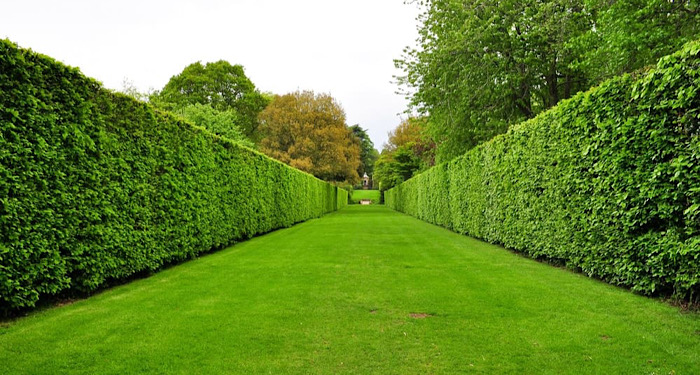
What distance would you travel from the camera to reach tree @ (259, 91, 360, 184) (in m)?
33.8

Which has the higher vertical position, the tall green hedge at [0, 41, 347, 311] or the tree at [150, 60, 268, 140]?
the tree at [150, 60, 268, 140]

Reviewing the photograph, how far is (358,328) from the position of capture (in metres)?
3.58

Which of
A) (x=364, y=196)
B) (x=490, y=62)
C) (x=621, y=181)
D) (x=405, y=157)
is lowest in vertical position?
(x=364, y=196)

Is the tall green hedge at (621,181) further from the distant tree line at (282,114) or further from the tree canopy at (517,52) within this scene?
the distant tree line at (282,114)

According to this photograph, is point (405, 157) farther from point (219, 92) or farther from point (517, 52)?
point (517, 52)

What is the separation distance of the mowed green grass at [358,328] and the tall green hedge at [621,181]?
50cm

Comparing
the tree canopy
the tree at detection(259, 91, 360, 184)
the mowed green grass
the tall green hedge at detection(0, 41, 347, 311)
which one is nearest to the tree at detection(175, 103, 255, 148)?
the tree at detection(259, 91, 360, 184)

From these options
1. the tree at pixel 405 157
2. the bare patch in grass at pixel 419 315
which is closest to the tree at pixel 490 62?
the bare patch in grass at pixel 419 315

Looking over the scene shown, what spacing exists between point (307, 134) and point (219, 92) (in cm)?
1157

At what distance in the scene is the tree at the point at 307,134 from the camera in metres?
33.8

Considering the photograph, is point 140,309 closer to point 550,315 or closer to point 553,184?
point 550,315

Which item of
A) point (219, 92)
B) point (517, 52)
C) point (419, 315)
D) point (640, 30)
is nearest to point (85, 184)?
point (419, 315)

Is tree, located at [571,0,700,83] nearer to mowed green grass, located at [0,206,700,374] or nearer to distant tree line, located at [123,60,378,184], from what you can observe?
mowed green grass, located at [0,206,700,374]

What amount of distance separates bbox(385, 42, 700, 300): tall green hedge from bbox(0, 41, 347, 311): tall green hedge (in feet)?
23.1
